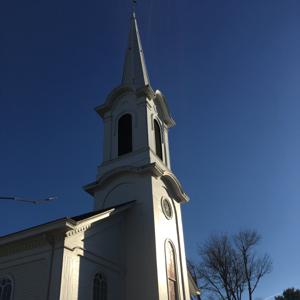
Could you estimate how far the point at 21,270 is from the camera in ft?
47.0

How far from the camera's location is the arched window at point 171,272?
717 inches

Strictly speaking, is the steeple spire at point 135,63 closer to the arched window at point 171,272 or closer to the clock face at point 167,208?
the clock face at point 167,208

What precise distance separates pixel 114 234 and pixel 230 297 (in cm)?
1604

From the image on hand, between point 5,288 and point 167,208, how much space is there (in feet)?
33.0

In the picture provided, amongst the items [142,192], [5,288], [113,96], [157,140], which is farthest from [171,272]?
[113,96]

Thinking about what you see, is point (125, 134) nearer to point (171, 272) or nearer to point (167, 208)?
point (167, 208)

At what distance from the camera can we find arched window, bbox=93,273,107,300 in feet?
48.9

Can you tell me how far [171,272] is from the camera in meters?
19.0

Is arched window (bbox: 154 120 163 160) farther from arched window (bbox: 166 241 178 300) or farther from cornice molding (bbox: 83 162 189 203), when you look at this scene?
arched window (bbox: 166 241 178 300)

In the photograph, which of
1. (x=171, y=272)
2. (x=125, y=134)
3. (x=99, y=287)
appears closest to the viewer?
(x=99, y=287)

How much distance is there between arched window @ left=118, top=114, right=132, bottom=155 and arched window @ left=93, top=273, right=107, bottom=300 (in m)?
9.71

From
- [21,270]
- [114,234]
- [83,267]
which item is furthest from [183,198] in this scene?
[21,270]

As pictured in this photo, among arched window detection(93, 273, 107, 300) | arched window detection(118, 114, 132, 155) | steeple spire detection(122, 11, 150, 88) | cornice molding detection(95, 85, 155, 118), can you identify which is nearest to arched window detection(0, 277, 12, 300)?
arched window detection(93, 273, 107, 300)

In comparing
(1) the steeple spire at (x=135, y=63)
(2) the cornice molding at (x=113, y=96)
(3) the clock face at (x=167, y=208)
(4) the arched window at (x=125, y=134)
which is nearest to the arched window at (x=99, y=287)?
(3) the clock face at (x=167, y=208)
